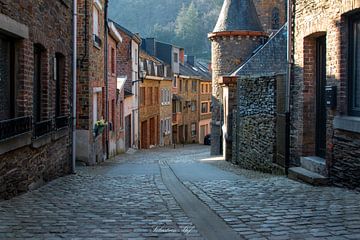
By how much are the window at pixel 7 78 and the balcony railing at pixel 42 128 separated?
3.49 feet

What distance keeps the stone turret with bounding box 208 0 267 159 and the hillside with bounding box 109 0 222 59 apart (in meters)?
56.3

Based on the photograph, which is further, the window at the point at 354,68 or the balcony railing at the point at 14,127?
the window at the point at 354,68

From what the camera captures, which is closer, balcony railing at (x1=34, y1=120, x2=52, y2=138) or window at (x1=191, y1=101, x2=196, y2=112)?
balcony railing at (x1=34, y1=120, x2=52, y2=138)

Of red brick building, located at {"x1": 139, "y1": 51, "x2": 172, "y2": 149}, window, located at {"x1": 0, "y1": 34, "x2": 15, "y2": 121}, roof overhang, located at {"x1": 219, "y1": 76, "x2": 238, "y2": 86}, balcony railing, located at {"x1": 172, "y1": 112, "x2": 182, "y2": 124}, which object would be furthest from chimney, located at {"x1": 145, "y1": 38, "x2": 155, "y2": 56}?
window, located at {"x1": 0, "y1": 34, "x2": 15, "y2": 121}

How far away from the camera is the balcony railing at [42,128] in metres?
9.53

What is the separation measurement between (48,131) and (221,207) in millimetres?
4593

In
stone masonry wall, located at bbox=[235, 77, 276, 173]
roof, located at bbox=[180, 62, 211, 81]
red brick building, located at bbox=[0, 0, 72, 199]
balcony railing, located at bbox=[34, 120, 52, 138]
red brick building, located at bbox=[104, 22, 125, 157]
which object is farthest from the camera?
roof, located at bbox=[180, 62, 211, 81]

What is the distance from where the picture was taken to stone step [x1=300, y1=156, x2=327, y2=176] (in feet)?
32.6

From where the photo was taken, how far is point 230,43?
30328 millimetres

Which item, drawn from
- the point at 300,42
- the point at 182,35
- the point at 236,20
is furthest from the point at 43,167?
the point at 182,35

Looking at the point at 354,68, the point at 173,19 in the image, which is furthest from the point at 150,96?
the point at 173,19

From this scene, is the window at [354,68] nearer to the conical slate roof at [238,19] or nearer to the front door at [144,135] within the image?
the conical slate roof at [238,19]

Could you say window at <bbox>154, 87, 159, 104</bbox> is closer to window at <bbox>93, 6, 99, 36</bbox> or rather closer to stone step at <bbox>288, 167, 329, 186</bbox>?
window at <bbox>93, 6, 99, 36</bbox>

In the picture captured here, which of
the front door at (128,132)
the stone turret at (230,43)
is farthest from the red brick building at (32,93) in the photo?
the front door at (128,132)
